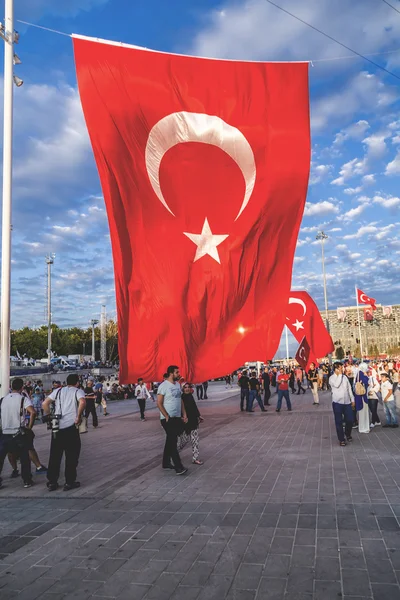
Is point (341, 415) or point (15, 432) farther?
point (341, 415)

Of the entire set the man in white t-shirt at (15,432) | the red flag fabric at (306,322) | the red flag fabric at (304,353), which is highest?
the red flag fabric at (306,322)

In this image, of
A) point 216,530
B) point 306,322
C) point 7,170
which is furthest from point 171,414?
point 306,322

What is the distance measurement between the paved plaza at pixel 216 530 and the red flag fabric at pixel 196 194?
1.72 m

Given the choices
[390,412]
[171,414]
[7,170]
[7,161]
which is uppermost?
[7,161]

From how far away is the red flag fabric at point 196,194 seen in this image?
6121 millimetres

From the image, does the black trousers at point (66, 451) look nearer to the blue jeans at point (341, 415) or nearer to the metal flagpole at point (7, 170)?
the metal flagpole at point (7, 170)

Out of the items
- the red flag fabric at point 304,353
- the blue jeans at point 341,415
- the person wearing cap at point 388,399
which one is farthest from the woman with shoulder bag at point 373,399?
the red flag fabric at point 304,353

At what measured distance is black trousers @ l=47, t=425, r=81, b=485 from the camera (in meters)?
6.55

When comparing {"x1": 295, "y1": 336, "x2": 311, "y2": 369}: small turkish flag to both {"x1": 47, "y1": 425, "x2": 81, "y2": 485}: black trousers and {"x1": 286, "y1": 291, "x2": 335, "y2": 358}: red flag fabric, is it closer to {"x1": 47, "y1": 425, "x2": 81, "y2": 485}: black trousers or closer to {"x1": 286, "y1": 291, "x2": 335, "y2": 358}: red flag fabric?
{"x1": 286, "y1": 291, "x2": 335, "y2": 358}: red flag fabric

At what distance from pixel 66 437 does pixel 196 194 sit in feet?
13.5

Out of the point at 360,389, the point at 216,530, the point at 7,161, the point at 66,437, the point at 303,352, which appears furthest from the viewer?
the point at 303,352

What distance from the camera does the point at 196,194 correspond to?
658 cm

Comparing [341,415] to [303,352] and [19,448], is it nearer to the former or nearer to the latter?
[19,448]

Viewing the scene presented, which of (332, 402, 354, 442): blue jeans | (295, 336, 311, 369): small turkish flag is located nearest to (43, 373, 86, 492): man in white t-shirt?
(332, 402, 354, 442): blue jeans
